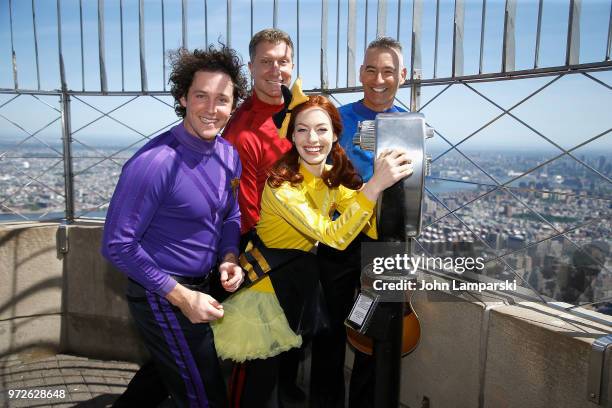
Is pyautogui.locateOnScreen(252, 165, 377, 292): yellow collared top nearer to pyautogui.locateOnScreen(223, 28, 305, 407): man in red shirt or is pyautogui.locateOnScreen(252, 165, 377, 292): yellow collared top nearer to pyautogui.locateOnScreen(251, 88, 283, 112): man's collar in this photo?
pyautogui.locateOnScreen(223, 28, 305, 407): man in red shirt

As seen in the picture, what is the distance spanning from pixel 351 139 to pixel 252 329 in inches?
34.2

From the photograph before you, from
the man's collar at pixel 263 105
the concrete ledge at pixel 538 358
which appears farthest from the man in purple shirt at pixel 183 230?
the concrete ledge at pixel 538 358

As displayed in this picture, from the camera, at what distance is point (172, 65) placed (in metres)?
1.82

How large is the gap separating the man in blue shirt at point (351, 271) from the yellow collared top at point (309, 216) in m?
0.22

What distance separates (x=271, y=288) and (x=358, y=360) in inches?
24.5

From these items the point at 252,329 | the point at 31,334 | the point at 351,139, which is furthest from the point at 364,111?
the point at 31,334

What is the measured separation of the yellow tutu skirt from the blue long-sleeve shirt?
66 cm

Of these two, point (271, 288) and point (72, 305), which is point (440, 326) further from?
point (72, 305)

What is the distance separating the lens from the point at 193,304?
1.62m

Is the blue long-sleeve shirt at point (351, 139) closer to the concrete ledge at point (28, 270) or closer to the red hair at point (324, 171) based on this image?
the red hair at point (324, 171)

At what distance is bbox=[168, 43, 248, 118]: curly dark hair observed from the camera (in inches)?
69.4

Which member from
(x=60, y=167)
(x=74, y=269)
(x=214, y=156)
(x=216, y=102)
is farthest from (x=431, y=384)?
(x=60, y=167)

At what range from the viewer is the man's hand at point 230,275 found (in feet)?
5.70

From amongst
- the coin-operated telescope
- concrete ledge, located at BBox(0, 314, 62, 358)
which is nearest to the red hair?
the coin-operated telescope
